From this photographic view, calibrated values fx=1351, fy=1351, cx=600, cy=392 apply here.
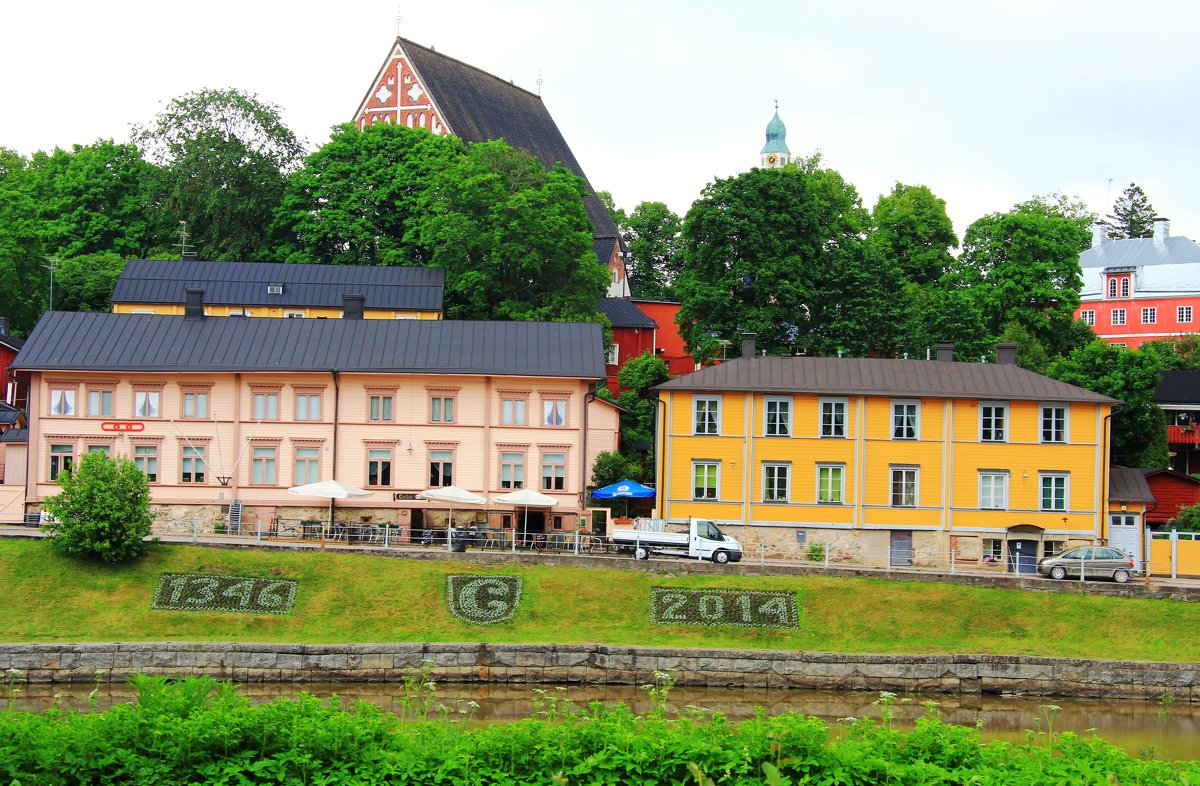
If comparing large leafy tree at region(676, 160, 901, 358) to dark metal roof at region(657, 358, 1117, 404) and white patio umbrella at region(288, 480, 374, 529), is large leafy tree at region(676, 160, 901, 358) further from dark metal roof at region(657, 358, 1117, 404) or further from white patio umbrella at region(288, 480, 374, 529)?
white patio umbrella at region(288, 480, 374, 529)

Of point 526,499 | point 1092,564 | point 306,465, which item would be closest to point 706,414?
point 526,499

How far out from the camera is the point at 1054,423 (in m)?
52.8

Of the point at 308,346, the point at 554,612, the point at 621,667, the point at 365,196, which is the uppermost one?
the point at 365,196

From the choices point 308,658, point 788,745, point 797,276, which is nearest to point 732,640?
point 308,658

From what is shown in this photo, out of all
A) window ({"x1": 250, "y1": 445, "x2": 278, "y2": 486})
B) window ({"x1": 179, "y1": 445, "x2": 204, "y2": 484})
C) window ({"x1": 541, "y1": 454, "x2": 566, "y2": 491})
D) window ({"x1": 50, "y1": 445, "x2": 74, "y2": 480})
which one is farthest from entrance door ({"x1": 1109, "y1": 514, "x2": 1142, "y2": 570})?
window ({"x1": 50, "y1": 445, "x2": 74, "y2": 480})

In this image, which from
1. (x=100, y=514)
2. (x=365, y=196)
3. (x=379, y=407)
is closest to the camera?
(x=100, y=514)

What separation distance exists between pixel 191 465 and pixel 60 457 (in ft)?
16.6

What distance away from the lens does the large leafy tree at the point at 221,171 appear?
83.0 metres

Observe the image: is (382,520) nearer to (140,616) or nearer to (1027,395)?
(140,616)

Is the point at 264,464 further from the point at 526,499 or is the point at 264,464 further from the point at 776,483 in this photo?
the point at 776,483

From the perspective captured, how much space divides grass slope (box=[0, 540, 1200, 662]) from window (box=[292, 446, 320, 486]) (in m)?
9.13

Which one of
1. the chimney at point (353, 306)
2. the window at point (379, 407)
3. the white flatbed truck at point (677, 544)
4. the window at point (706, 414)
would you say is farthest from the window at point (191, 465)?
the window at point (706, 414)

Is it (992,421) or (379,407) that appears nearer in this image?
(992,421)

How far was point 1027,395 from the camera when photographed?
5244 centimetres
